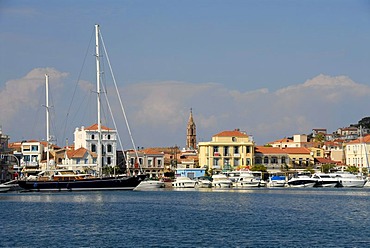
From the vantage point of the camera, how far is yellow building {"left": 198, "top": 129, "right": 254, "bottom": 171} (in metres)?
152

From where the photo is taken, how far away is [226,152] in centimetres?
15250

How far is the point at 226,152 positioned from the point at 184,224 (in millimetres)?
102767

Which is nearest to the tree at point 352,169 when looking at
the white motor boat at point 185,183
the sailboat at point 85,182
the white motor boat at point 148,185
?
the white motor boat at point 185,183

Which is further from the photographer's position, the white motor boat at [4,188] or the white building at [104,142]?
the white building at [104,142]

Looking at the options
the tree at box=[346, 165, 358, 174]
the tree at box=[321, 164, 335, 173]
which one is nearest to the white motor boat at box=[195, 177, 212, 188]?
the tree at box=[321, 164, 335, 173]

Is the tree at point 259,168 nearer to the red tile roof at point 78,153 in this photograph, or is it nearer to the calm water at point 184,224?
the red tile roof at point 78,153

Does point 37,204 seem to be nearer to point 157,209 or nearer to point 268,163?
point 157,209

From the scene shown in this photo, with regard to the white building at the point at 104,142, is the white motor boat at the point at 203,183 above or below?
below

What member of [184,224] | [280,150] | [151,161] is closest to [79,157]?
[151,161]

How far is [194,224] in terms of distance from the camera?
164 feet

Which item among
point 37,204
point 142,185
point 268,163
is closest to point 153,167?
point 268,163

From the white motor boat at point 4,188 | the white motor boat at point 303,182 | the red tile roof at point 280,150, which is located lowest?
the white motor boat at point 4,188

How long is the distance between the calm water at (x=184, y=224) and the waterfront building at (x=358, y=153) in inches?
3313

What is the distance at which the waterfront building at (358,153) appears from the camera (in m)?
155
